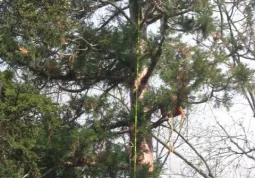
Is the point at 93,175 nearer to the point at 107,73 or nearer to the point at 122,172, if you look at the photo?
the point at 122,172

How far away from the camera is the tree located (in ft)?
13.7

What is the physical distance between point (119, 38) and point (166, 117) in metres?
0.86

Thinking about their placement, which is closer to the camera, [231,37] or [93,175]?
[93,175]

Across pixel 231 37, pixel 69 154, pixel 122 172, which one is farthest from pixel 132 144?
pixel 231 37

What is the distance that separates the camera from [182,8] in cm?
471

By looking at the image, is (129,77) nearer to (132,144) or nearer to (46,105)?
(132,144)

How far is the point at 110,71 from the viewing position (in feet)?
17.0

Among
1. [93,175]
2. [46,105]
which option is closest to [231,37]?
[93,175]

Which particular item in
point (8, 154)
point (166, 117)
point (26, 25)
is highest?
point (26, 25)

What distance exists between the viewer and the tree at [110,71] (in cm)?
417

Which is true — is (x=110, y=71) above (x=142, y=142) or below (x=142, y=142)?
above

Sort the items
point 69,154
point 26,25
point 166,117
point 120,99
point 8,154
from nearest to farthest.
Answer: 1. point 8,154
2. point 26,25
3. point 69,154
4. point 166,117
5. point 120,99

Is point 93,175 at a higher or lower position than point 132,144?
lower

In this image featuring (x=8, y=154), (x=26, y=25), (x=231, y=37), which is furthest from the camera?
(x=231, y=37)
